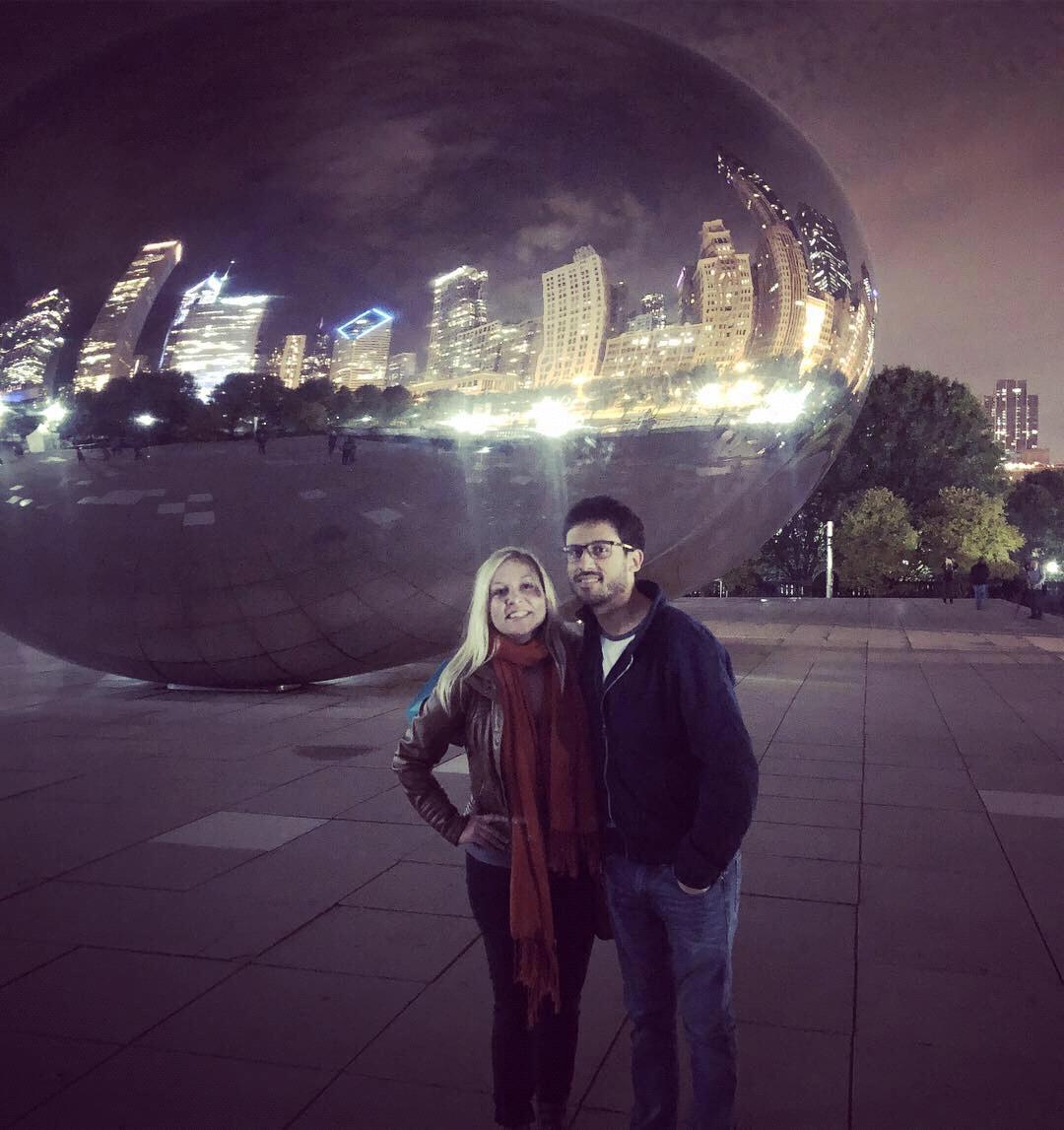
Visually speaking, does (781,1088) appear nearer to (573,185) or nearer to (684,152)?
(573,185)

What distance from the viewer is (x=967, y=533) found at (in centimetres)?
4456

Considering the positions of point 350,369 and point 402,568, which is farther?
point 402,568

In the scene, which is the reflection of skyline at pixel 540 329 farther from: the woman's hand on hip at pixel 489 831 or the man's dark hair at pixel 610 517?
the woman's hand on hip at pixel 489 831

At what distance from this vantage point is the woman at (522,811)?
255cm

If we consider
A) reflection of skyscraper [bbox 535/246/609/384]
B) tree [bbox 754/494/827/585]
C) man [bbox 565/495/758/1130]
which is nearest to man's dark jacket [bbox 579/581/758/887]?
man [bbox 565/495/758/1130]

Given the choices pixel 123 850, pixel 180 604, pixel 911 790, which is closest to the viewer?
pixel 123 850

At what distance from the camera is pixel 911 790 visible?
6125mm

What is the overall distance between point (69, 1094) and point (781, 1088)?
6.05 ft

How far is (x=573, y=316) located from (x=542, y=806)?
166 inches

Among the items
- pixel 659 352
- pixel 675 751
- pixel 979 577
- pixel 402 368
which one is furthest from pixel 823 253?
pixel 979 577

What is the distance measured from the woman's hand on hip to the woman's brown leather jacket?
0.02 m

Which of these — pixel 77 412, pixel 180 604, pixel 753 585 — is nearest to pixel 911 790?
pixel 180 604

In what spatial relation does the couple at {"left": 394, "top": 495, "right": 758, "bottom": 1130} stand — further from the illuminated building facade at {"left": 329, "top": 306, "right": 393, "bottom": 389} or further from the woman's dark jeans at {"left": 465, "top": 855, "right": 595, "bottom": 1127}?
the illuminated building facade at {"left": 329, "top": 306, "right": 393, "bottom": 389}

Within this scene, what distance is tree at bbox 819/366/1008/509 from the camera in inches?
1964
